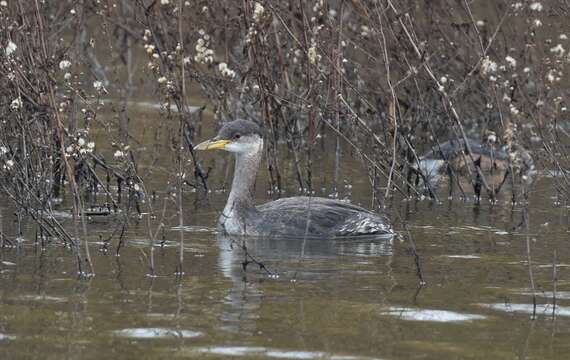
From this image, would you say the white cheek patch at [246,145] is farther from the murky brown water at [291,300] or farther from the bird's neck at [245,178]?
the murky brown water at [291,300]

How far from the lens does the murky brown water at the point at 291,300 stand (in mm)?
8281

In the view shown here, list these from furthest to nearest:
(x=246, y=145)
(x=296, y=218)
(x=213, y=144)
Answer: (x=246, y=145) → (x=213, y=144) → (x=296, y=218)

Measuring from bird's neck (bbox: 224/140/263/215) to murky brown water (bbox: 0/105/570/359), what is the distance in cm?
47

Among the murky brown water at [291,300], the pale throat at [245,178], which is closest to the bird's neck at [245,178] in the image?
the pale throat at [245,178]

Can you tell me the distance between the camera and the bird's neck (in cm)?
1369

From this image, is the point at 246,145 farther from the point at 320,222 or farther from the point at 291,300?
the point at 291,300

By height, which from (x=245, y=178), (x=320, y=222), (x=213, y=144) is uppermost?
(x=213, y=144)

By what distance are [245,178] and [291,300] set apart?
14.6 ft

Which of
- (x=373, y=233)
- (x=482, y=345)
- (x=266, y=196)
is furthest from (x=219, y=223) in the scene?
(x=482, y=345)

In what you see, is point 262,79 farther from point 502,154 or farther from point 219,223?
point 502,154

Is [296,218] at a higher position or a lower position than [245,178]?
lower

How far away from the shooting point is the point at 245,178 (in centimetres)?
1395

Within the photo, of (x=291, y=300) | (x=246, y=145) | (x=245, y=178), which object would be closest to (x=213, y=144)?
(x=246, y=145)

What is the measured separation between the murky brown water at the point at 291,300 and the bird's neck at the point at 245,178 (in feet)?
1.54
